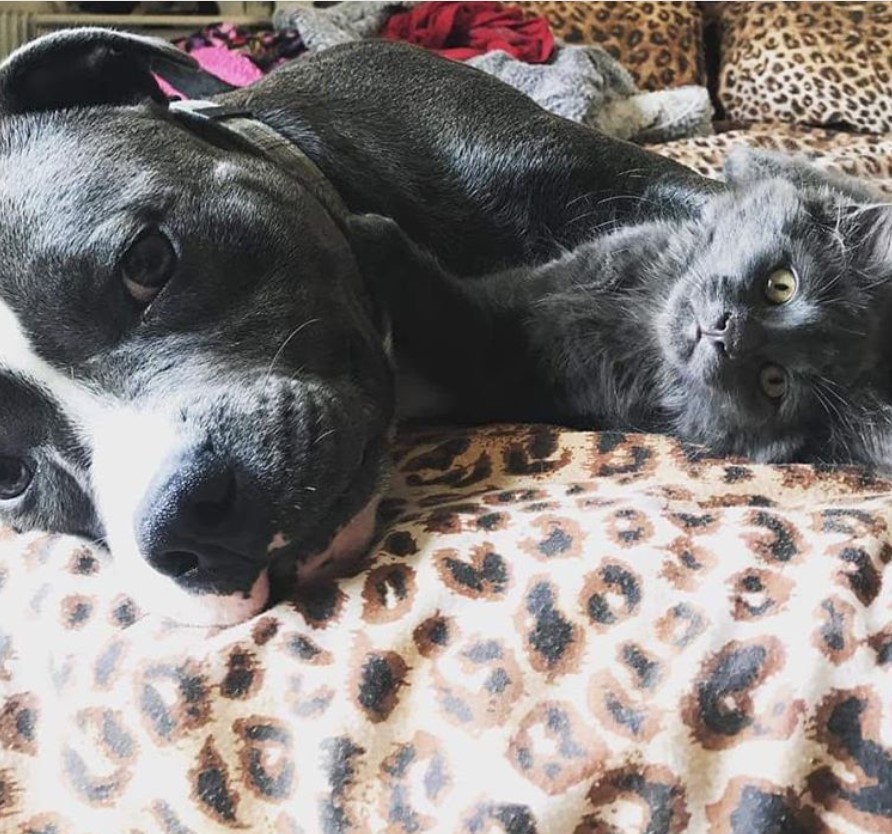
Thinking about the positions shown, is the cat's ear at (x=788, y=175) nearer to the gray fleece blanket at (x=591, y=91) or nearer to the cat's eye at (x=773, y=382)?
the cat's eye at (x=773, y=382)

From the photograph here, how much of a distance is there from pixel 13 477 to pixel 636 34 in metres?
3.09

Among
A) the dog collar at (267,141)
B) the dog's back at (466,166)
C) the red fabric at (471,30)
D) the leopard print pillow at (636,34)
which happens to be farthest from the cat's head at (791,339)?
the leopard print pillow at (636,34)

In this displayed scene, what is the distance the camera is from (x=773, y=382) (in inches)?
50.4

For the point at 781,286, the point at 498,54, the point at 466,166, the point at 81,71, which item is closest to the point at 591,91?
the point at 498,54

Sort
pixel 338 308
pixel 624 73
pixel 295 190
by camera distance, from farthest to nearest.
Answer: pixel 624 73, pixel 295 190, pixel 338 308

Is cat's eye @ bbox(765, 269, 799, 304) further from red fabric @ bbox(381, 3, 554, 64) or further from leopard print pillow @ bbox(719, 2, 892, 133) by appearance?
leopard print pillow @ bbox(719, 2, 892, 133)

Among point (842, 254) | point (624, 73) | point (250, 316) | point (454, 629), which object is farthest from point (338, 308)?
point (624, 73)

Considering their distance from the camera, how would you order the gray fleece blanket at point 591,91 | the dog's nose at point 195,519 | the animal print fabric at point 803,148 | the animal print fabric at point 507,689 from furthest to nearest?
the gray fleece blanket at point 591,91, the animal print fabric at point 803,148, the dog's nose at point 195,519, the animal print fabric at point 507,689

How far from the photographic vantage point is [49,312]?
1.07m

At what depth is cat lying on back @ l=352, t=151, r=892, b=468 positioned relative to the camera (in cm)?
127

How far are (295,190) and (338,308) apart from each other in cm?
19

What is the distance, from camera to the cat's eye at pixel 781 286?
129 cm

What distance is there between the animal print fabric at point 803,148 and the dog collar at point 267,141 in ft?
4.28

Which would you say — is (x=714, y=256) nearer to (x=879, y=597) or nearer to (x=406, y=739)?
(x=879, y=597)
